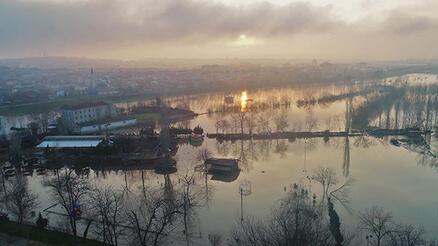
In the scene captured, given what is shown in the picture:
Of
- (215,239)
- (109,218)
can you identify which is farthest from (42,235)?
(215,239)

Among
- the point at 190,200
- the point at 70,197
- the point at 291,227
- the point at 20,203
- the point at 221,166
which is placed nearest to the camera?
the point at 291,227

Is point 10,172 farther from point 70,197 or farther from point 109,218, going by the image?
point 109,218

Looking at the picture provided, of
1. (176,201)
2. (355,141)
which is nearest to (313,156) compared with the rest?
(355,141)

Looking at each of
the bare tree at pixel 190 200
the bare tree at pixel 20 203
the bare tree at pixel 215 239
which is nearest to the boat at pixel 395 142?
the bare tree at pixel 190 200

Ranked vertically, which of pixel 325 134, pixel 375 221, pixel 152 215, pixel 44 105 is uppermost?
pixel 44 105

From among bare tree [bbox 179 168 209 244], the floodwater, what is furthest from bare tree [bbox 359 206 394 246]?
bare tree [bbox 179 168 209 244]

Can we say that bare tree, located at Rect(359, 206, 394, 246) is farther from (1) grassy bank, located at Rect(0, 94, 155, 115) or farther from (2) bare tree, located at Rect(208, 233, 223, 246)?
(1) grassy bank, located at Rect(0, 94, 155, 115)
